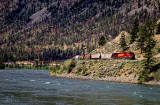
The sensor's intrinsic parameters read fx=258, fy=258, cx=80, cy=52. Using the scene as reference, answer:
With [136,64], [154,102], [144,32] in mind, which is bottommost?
[154,102]

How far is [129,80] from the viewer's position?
290ft

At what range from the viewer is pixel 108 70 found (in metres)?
100

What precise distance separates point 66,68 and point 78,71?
43.9ft

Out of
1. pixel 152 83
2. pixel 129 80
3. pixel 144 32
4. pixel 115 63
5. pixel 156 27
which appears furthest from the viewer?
pixel 156 27

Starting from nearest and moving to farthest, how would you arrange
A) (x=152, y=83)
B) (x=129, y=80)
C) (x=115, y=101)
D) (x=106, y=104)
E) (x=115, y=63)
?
1. (x=106, y=104)
2. (x=115, y=101)
3. (x=152, y=83)
4. (x=129, y=80)
5. (x=115, y=63)

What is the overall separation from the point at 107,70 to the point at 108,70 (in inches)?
15.2

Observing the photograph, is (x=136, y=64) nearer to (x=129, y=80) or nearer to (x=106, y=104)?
(x=129, y=80)

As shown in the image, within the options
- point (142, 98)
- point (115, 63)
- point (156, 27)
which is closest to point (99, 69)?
point (115, 63)

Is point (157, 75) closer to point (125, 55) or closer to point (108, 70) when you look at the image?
point (108, 70)

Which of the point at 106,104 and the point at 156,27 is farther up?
the point at 156,27

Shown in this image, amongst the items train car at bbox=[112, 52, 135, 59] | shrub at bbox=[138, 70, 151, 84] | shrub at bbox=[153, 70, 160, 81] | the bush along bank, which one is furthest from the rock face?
shrub at bbox=[153, 70, 160, 81]

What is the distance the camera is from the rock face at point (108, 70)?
91.1 m

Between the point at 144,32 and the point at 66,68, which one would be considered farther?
the point at 66,68

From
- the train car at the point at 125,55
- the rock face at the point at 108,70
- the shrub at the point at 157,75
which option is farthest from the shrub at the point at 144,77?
the train car at the point at 125,55
